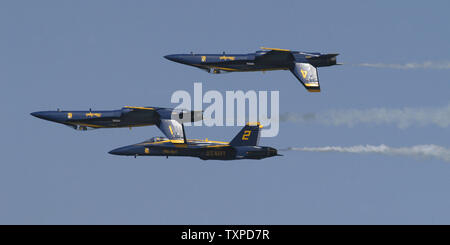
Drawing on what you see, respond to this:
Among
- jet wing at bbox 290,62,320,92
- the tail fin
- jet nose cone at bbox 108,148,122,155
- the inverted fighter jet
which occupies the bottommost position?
jet nose cone at bbox 108,148,122,155

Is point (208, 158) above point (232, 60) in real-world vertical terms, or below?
below

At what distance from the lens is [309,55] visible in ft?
414

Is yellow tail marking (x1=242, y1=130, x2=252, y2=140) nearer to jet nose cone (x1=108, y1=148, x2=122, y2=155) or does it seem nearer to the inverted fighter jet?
the inverted fighter jet

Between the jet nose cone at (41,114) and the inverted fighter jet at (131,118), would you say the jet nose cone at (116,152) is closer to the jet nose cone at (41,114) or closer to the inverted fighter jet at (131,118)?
the inverted fighter jet at (131,118)

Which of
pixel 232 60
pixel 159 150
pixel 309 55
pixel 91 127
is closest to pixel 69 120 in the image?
pixel 91 127

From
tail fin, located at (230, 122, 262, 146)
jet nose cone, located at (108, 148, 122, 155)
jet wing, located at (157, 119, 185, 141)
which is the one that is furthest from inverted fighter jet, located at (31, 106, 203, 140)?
tail fin, located at (230, 122, 262, 146)

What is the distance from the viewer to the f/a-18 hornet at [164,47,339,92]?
125 metres

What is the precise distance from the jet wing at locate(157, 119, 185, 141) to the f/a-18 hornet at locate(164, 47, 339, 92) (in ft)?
32.0

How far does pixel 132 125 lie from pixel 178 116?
5.64 meters

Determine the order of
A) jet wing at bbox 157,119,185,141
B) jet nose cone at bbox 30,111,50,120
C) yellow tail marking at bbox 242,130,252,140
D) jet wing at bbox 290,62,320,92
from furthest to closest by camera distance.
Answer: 1. jet nose cone at bbox 30,111,50,120
2. jet wing at bbox 290,62,320,92
3. jet wing at bbox 157,119,185,141
4. yellow tail marking at bbox 242,130,252,140

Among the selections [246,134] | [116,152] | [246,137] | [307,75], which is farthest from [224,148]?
[307,75]

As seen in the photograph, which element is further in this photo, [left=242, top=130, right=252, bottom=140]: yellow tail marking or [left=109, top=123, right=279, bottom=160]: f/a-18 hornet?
[left=242, top=130, right=252, bottom=140]: yellow tail marking

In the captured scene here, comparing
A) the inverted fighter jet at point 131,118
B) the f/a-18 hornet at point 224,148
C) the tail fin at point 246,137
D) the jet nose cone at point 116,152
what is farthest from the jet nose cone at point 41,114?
the tail fin at point 246,137

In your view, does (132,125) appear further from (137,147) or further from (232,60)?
(232,60)
